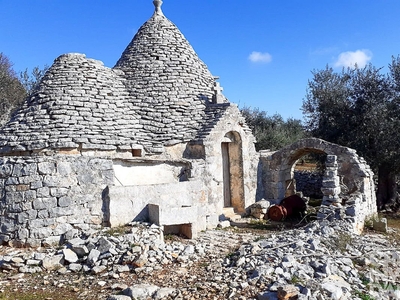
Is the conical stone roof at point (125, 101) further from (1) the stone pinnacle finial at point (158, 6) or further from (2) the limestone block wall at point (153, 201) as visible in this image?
(2) the limestone block wall at point (153, 201)

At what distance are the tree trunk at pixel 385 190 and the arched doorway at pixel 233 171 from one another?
635 centimetres

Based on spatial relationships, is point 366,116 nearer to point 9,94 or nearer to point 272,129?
point 272,129

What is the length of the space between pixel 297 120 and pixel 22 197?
23402 mm

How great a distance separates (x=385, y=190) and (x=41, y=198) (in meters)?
12.9

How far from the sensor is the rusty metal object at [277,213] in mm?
10680

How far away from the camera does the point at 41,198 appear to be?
7012 millimetres

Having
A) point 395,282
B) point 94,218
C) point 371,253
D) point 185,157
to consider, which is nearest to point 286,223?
point 185,157

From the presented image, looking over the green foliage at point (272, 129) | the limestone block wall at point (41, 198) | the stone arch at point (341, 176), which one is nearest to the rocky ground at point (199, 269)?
the limestone block wall at point (41, 198)

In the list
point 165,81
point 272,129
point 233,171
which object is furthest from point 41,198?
point 272,129

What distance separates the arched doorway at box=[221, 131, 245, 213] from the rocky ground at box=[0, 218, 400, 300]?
4.21 metres

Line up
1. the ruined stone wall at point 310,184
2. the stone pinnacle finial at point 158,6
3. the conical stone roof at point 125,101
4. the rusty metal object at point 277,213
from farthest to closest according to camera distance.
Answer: the ruined stone wall at point 310,184 < the stone pinnacle finial at point 158,6 < the rusty metal object at point 277,213 < the conical stone roof at point 125,101

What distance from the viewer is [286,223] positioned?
415 inches

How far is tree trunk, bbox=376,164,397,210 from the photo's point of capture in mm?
14227

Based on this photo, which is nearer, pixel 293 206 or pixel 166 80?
pixel 293 206
